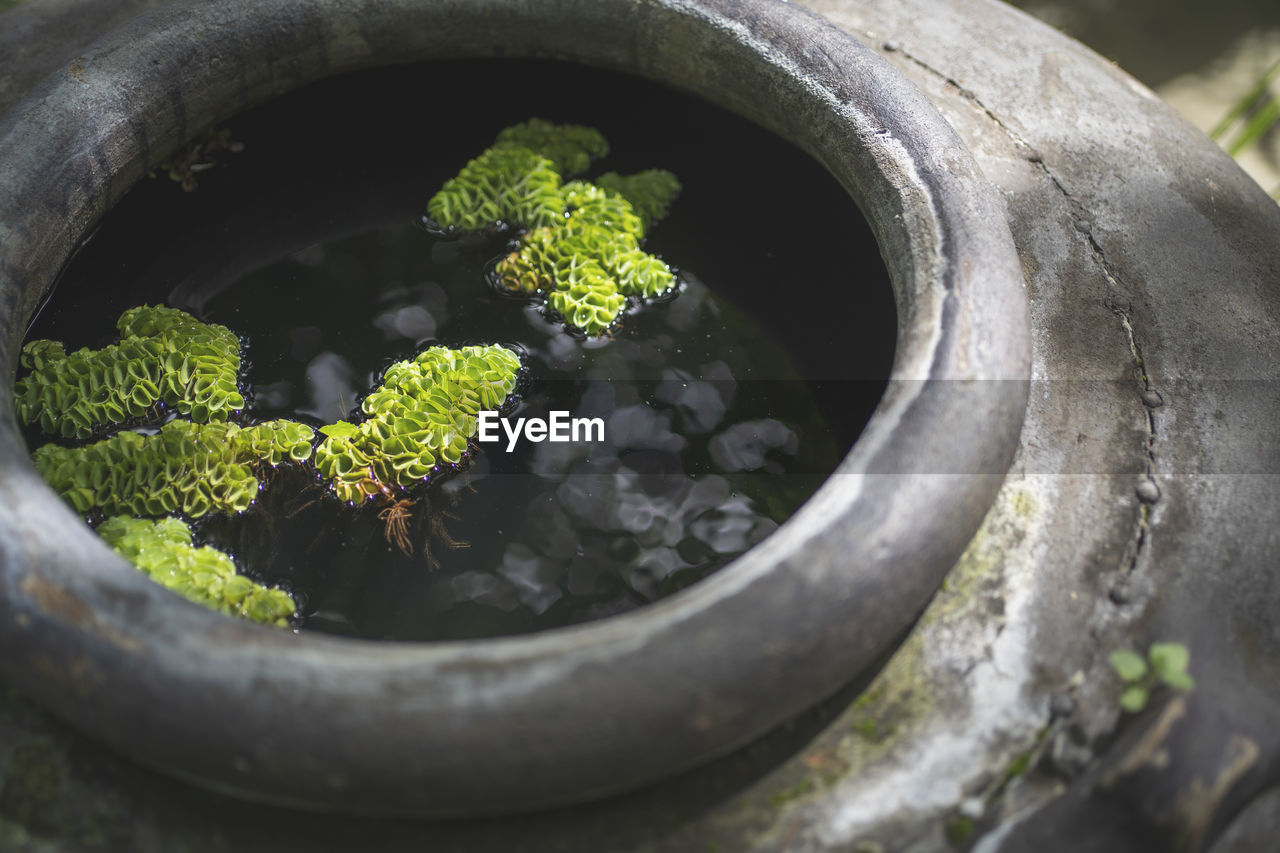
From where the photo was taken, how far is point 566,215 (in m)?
2.93

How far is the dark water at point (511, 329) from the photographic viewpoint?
2.29m

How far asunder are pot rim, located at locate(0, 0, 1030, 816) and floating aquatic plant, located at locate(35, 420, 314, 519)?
0.29m

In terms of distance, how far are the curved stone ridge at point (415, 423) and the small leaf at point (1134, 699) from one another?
62.9 inches

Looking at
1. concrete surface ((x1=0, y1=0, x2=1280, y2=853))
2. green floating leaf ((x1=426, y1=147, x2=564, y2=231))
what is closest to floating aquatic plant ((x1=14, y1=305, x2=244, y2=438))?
green floating leaf ((x1=426, y1=147, x2=564, y2=231))

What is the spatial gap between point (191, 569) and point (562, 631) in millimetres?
998

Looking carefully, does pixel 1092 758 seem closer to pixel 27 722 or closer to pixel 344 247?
pixel 27 722

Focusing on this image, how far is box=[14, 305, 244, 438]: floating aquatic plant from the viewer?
2.37 meters

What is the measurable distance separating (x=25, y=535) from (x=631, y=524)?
50.8 inches

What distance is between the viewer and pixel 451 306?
9.16ft

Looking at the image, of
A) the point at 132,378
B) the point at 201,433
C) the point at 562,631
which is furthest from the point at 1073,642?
the point at 132,378

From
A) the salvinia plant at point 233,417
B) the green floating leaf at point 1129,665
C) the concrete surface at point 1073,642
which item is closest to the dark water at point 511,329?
the salvinia plant at point 233,417

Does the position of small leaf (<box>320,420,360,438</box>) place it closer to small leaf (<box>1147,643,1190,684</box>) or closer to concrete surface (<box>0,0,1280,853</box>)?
concrete surface (<box>0,0,1280,853</box>)

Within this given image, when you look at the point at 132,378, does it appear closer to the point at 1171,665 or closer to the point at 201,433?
the point at 201,433

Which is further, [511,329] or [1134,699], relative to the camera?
[511,329]
